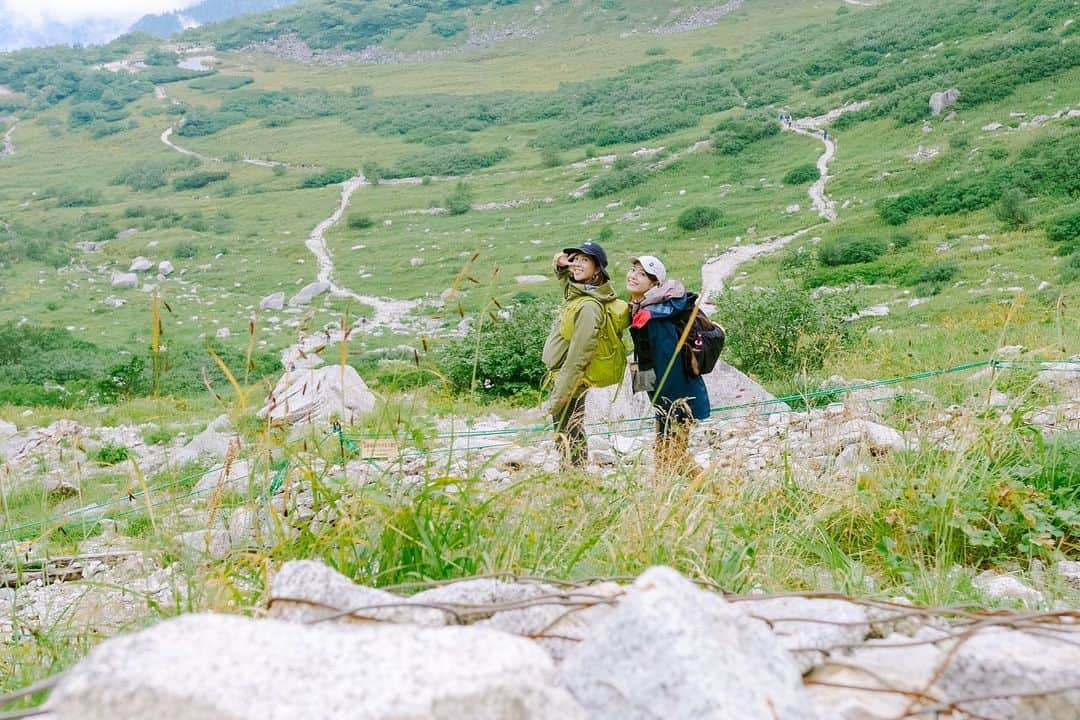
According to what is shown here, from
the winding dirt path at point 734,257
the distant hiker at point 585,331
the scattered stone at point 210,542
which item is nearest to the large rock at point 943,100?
the winding dirt path at point 734,257

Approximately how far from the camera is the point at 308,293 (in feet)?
112

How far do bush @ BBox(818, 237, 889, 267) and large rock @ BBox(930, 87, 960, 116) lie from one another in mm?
17596

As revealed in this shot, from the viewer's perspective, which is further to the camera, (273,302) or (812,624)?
(273,302)

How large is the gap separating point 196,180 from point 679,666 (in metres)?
72.6

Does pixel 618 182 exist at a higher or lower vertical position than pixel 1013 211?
higher

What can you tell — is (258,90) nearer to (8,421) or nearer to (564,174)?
(564,174)

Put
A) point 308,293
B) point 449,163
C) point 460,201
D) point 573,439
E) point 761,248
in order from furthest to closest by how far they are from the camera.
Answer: point 449,163 < point 460,201 < point 308,293 < point 761,248 < point 573,439

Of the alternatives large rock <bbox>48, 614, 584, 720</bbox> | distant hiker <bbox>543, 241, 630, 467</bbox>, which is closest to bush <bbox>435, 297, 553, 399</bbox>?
distant hiker <bbox>543, 241, 630, 467</bbox>

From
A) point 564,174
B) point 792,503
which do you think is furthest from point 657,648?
point 564,174

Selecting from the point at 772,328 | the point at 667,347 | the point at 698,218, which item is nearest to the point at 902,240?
the point at 698,218

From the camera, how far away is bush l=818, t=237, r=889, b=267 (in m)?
25.2

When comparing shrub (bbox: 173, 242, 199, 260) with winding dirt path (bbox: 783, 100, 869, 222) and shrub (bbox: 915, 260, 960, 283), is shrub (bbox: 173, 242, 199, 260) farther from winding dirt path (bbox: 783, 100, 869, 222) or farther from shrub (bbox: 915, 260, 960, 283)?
shrub (bbox: 915, 260, 960, 283)

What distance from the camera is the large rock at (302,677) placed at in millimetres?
1340

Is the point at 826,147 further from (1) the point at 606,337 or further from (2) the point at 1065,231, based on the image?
(1) the point at 606,337
